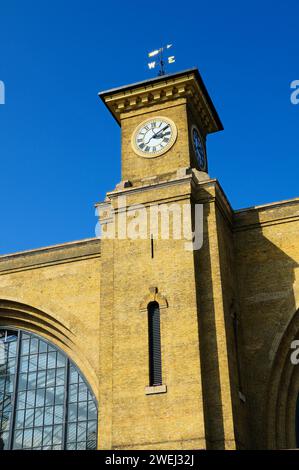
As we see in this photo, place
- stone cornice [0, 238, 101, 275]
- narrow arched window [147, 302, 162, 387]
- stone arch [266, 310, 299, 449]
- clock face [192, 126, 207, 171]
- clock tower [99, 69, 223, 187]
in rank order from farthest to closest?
stone cornice [0, 238, 101, 275] < clock face [192, 126, 207, 171] < clock tower [99, 69, 223, 187] < stone arch [266, 310, 299, 449] < narrow arched window [147, 302, 162, 387]

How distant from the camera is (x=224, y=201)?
73.4 ft

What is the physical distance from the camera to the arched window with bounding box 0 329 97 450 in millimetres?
22969

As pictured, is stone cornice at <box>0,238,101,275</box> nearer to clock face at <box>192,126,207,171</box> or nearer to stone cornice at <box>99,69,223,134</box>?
clock face at <box>192,126,207,171</box>

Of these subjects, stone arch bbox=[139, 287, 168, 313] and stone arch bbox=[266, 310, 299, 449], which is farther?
stone arch bbox=[266, 310, 299, 449]

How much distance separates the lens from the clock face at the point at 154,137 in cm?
2344

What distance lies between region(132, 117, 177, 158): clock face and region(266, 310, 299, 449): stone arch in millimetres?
7639

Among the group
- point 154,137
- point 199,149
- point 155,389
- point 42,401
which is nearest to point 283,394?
point 155,389

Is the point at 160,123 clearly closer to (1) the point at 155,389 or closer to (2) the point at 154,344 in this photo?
(2) the point at 154,344

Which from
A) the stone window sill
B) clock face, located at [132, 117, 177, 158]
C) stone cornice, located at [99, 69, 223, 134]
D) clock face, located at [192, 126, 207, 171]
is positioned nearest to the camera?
the stone window sill

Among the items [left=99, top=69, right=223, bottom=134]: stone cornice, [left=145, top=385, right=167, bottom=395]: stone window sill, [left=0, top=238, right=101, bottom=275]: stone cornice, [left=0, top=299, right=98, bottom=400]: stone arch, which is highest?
[left=99, top=69, right=223, bottom=134]: stone cornice

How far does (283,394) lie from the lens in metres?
20.7

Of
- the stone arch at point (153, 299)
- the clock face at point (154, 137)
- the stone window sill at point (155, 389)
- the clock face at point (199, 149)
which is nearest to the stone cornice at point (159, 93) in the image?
the clock face at point (154, 137)

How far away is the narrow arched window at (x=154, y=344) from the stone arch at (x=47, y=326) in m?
4.16

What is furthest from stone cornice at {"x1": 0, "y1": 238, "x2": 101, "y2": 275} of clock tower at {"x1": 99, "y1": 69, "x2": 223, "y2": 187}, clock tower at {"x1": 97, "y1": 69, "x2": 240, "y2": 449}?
clock tower at {"x1": 99, "y1": 69, "x2": 223, "y2": 187}
